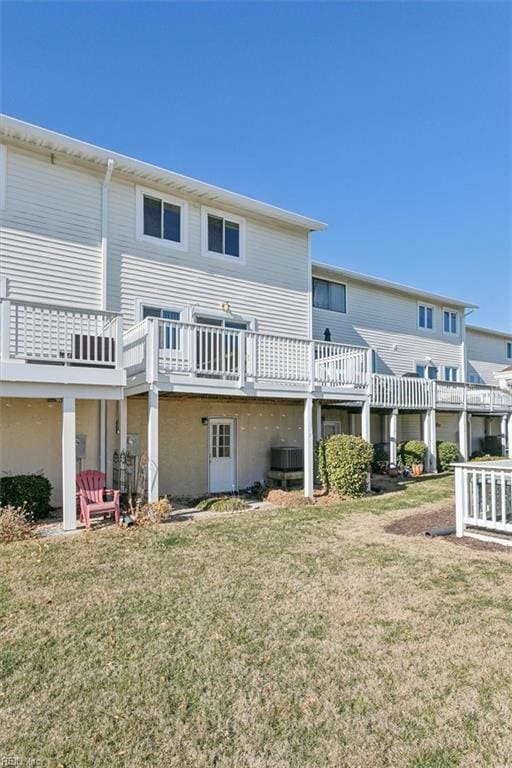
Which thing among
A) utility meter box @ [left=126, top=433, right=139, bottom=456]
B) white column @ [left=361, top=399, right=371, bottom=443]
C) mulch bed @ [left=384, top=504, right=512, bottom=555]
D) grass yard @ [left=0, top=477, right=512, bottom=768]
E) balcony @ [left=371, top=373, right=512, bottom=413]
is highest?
balcony @ [left=371, top=373, right=512, bottom=413]

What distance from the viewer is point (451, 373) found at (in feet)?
66.5

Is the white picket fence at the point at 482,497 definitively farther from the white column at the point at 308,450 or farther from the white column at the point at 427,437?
the white column at the point at 427,437

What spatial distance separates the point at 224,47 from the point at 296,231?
15.8 ft

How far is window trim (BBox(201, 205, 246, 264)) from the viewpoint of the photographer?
11.9 metres

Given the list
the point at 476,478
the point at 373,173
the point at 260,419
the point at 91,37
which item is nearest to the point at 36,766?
the point at 476,478

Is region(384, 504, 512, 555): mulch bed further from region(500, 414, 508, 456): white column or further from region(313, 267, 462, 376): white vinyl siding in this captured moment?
region(500, 414, 508, 456): white column

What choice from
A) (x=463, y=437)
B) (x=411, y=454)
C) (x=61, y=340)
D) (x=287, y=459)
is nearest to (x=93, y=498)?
(x=61, y=340)

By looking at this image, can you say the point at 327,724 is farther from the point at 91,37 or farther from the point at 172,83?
the point at 172,83

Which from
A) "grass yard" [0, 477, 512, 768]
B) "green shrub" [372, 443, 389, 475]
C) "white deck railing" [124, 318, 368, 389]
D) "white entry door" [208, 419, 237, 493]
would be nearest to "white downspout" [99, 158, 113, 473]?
"white deck railing" [124, 318, 368, 389]

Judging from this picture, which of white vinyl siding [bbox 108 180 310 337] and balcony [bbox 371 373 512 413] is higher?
white vinyl siding [bbox 108 180 310 337]

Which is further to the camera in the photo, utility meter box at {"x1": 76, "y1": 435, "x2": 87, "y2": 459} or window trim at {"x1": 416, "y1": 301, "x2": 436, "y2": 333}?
window trim at {"x1": 416, "y1": 301, "x2": 436, "y2": 333}

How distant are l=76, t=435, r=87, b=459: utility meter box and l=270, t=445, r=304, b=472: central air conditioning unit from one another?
16.5 feet

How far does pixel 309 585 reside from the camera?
4977 millimetres

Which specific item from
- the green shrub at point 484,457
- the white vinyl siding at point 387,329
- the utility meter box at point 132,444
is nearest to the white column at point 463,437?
the green shrub at point 484,457
